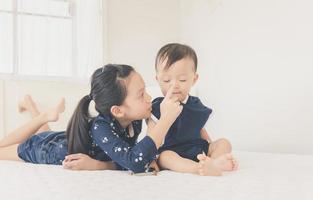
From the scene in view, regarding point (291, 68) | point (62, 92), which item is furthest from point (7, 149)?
point (291, 68)

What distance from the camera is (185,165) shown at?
1206 millimetres

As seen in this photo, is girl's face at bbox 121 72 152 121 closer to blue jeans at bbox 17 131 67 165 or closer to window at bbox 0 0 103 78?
blue jeans at bbox 17 131 67 165

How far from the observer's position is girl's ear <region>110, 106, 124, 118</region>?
133cm

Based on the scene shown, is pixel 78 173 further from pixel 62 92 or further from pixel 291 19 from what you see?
pixel 62 92

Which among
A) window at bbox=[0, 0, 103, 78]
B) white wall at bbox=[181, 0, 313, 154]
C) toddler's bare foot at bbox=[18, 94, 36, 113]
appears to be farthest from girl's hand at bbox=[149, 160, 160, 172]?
window at bbox=[0, 0, 103, 78]

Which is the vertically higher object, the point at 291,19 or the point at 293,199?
the point at 291,19

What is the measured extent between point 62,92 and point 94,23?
53 cm

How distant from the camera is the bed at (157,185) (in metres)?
0.84

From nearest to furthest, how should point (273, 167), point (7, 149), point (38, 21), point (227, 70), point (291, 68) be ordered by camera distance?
point (273, 167), point (7, 149), point (291, 68), point (227, 70), point (38, 21)

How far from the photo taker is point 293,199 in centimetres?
81

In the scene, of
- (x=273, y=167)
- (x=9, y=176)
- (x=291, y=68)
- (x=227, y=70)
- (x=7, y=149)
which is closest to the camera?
(x=9, y=176)

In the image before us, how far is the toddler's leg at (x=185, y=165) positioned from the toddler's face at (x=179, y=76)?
0.25 m

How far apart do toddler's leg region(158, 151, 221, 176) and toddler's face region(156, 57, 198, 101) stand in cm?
25

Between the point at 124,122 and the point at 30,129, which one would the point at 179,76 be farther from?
the point at 30,129
